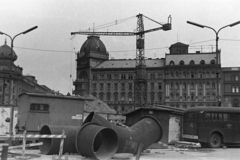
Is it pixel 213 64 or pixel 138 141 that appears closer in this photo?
pixel 138 141

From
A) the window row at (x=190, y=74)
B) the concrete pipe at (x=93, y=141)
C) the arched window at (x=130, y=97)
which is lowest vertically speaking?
the concrete pipe at (x=93, y=141)

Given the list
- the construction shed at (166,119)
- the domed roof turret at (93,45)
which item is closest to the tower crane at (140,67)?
the domed roof turret at (93,45)

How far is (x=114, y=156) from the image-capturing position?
616 inches

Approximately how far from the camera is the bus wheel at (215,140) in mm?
24592

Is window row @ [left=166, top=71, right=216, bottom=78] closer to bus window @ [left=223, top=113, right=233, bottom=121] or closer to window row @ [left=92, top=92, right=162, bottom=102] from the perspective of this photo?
window row @ [left=92, top=92, right=162, bottom=102]

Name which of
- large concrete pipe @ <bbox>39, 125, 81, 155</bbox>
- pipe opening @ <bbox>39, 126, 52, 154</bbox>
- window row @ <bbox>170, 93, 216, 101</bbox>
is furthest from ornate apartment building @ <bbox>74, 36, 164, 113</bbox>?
large concrete pipe @ <bbox>39, 125, 81, 155</bbox>

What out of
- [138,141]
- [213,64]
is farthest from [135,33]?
[138,141]

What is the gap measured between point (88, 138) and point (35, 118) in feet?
35.2

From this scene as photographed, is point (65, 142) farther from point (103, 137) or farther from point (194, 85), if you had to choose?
point (194, 85)

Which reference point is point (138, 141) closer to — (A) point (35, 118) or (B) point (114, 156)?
(B) point (114, 156)

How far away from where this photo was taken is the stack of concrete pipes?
1518 cm

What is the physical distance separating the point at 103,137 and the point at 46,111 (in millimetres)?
9476

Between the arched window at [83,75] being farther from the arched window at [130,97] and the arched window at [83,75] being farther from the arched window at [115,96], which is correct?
the arched window at [130,97]

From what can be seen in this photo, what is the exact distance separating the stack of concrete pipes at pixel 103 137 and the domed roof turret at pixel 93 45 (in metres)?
91.4
